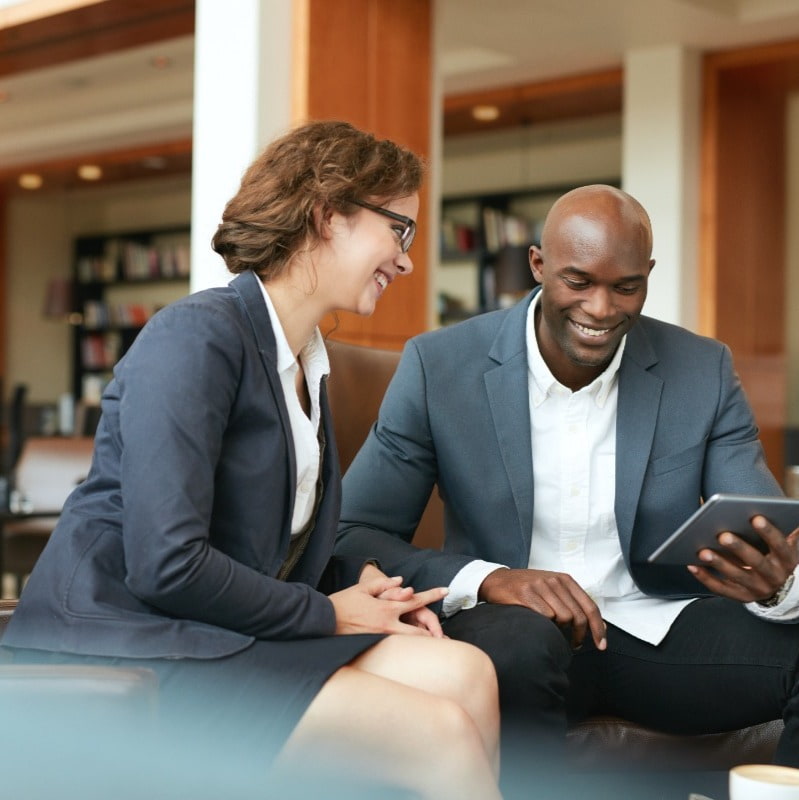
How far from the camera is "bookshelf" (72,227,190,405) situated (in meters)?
12.1

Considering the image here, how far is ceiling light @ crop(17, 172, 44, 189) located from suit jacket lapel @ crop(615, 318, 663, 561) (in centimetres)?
944

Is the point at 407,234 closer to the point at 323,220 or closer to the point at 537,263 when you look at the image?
the point at 323,220

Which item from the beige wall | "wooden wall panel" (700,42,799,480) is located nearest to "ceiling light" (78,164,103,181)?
the beige wall

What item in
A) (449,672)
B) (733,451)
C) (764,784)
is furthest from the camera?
(733,451)

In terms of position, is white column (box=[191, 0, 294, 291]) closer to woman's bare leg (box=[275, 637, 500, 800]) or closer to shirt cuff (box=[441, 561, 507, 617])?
shirt cuff (box=[441, 561, 507, 617])

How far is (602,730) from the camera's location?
1925 mm

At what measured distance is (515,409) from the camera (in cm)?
211

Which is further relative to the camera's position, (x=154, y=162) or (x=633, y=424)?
(x=154, y=162)

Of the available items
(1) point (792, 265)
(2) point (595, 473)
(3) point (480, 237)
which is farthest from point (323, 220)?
(3) point (480, 237)

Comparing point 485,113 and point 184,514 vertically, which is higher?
point 485,113

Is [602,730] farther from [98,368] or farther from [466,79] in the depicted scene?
[98,368]

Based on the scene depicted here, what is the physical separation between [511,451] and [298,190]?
613mm

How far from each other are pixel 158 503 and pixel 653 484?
96 cm

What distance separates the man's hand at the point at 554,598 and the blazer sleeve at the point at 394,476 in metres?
0.25
